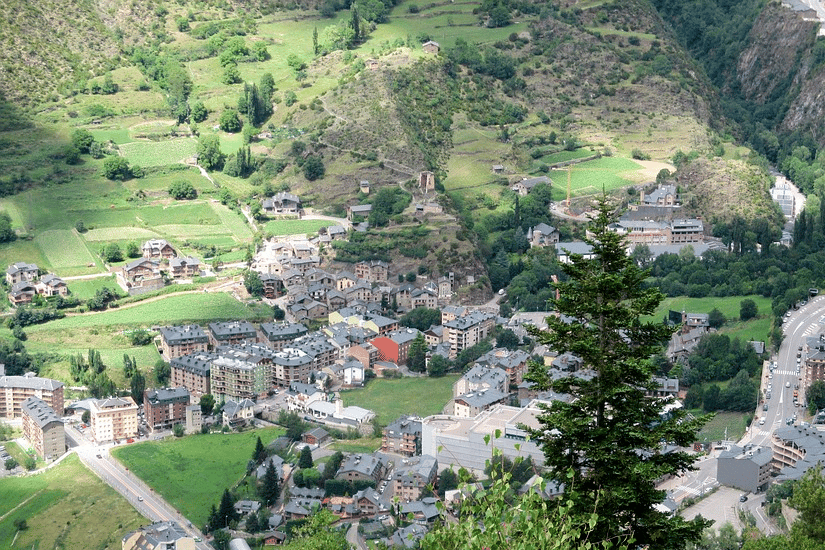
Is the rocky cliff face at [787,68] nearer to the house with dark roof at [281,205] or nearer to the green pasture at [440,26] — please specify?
the green pasture at [440,26]

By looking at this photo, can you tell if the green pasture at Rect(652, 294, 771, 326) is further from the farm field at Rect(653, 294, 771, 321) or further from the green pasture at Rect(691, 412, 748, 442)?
the green pasture at Rect(691, 412, 748, 442)

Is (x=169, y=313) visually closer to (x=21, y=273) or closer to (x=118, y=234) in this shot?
(x=21, y=273)

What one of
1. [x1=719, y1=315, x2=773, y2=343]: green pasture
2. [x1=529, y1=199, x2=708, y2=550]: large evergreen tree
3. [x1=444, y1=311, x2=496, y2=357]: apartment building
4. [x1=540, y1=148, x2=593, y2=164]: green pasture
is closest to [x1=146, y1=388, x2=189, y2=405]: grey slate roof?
[x1=444, y1=311, x2=496, y2=357]: apartment building

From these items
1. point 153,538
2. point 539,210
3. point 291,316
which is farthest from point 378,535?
point 539,210

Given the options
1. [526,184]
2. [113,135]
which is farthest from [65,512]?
[113,135]

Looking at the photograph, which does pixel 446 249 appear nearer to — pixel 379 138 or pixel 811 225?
pixel 379 138

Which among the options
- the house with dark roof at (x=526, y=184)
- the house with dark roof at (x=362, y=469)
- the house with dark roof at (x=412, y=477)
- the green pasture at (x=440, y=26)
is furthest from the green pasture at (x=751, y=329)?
the green pasture at (x=440, y=26)
